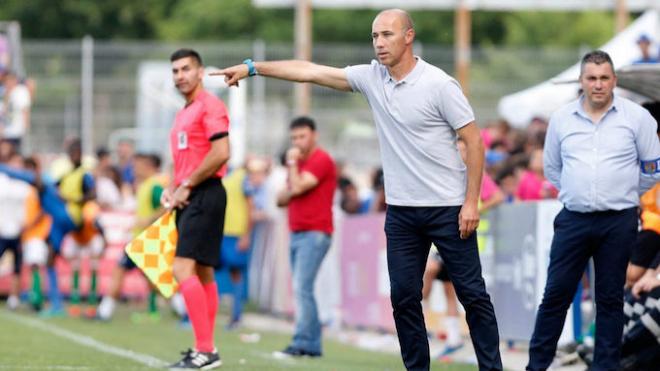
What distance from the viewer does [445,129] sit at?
9.34 m

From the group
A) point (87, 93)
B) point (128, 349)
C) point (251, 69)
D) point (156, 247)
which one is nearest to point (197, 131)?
point (156, 247)

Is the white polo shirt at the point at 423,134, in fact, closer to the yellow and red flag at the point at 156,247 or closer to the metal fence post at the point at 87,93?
the yellow and red flag at the point at 156,247

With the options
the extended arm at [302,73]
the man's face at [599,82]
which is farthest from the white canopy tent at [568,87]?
the extended arm at [302,73]

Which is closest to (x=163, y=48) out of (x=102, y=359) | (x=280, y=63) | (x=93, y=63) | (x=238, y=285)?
(x=93, y=63)

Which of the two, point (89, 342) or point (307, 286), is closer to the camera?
point (307, 286)

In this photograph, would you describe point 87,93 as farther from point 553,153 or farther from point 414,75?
point 414,75

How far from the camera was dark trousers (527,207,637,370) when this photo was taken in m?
10.1

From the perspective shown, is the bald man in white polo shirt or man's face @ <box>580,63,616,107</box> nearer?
the bald man in white polo shirt

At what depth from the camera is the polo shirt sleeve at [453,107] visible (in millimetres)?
9227

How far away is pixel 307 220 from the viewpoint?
13.9m

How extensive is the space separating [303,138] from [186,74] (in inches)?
107

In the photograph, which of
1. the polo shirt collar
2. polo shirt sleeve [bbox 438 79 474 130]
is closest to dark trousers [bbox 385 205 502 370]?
polo shirt sleeve [bbox 438 79 474 130]

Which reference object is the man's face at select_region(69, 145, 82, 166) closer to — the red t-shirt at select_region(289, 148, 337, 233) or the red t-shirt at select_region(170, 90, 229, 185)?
the red t-shirt at select_region(289, 148, 337, 233)

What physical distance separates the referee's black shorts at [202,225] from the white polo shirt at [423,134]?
230 cm
